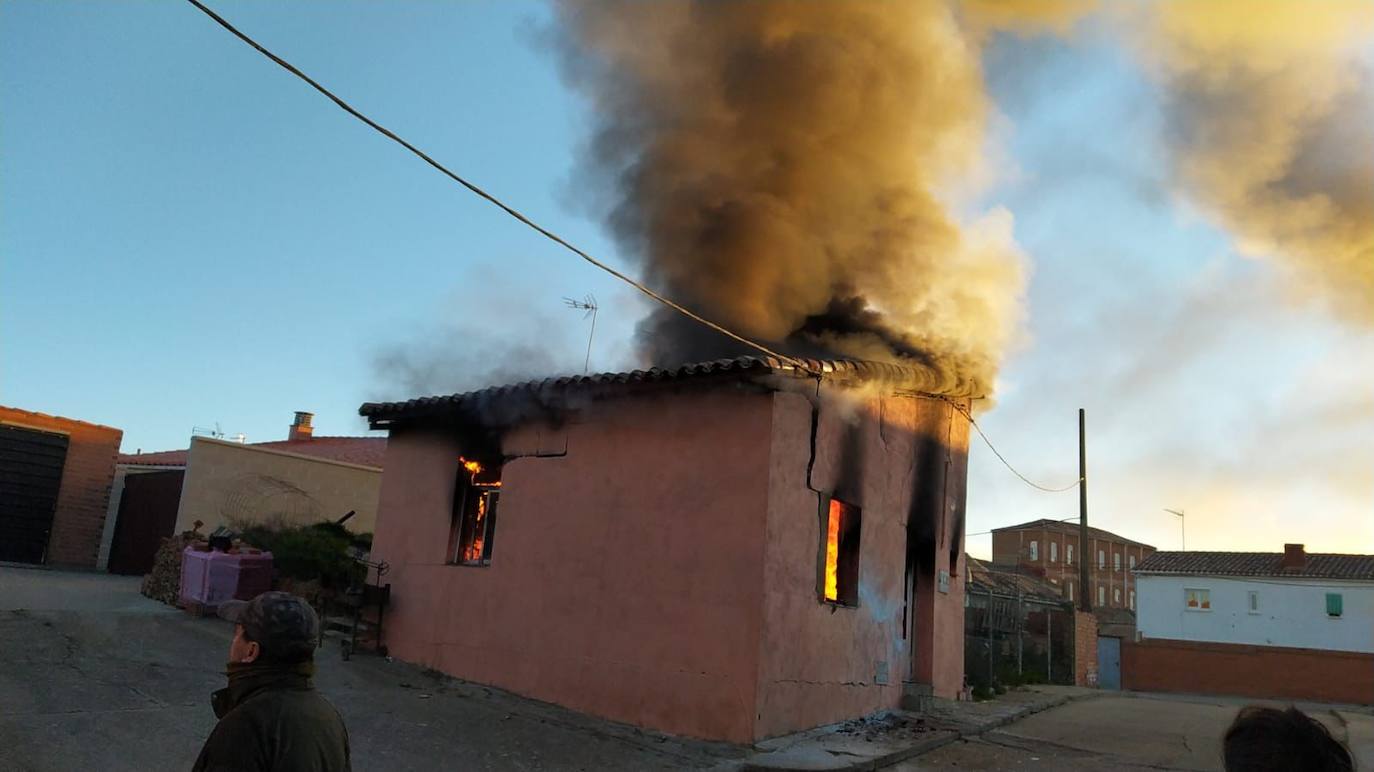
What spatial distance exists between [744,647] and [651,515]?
5.52ft

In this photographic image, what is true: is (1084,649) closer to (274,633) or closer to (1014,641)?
(1014,641)

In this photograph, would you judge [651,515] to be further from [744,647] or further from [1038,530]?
[1038,530]

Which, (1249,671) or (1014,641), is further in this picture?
(1249,671)

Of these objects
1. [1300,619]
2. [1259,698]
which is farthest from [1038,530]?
[1259,698]

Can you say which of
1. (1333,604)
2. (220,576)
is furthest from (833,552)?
(1333,604)

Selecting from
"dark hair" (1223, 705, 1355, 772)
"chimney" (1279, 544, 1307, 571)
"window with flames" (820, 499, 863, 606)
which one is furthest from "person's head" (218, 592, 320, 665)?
"chimney" (1279, 544, 1307, 571)

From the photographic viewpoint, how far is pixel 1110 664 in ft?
99.7

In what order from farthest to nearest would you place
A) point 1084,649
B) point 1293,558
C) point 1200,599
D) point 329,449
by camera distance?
point 1200,599 → point 1293,558 → point 329,449 → point 1084,649

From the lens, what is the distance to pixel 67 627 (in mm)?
9609

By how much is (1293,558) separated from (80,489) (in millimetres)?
41739

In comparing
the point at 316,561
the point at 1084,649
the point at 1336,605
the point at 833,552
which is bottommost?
the point at 1084,649

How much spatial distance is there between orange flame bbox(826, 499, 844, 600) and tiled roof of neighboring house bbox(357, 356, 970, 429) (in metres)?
1.60

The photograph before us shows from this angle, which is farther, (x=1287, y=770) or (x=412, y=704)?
(x=412, y=704)

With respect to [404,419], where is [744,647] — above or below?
below
